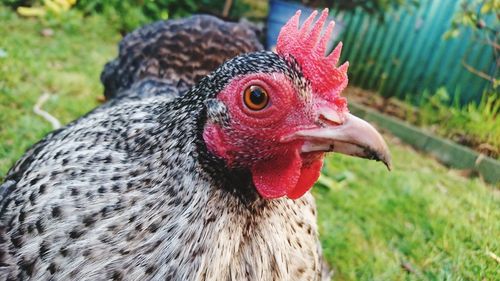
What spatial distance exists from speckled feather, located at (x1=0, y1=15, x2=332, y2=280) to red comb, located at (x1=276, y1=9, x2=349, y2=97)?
0.06 m

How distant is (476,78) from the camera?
610 cm

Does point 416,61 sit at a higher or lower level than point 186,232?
lower

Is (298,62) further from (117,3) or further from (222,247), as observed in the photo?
(117,3)

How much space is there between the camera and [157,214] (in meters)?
1.32

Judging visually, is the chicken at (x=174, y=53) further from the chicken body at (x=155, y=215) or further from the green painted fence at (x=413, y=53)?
the green painted fence at (x=413, y=53)

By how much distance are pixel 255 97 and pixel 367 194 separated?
2.43m

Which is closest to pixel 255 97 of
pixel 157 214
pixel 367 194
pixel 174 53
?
pixel 157 214

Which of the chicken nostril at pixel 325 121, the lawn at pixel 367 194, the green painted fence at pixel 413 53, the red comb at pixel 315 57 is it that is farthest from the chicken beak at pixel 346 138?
the green painted fence at pixel 413 53

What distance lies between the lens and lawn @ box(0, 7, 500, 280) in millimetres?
2271

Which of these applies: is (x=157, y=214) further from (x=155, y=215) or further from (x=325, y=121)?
(x=325, y=121)

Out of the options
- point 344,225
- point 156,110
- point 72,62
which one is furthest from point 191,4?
point 156,110

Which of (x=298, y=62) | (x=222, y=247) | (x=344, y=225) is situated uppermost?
(x=298, y=62)

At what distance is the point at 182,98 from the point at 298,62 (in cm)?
42

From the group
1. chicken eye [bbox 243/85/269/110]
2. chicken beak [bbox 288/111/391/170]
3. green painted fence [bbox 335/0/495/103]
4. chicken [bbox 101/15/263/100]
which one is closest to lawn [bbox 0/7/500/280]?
chicken [bbox 101/15/263/100]
